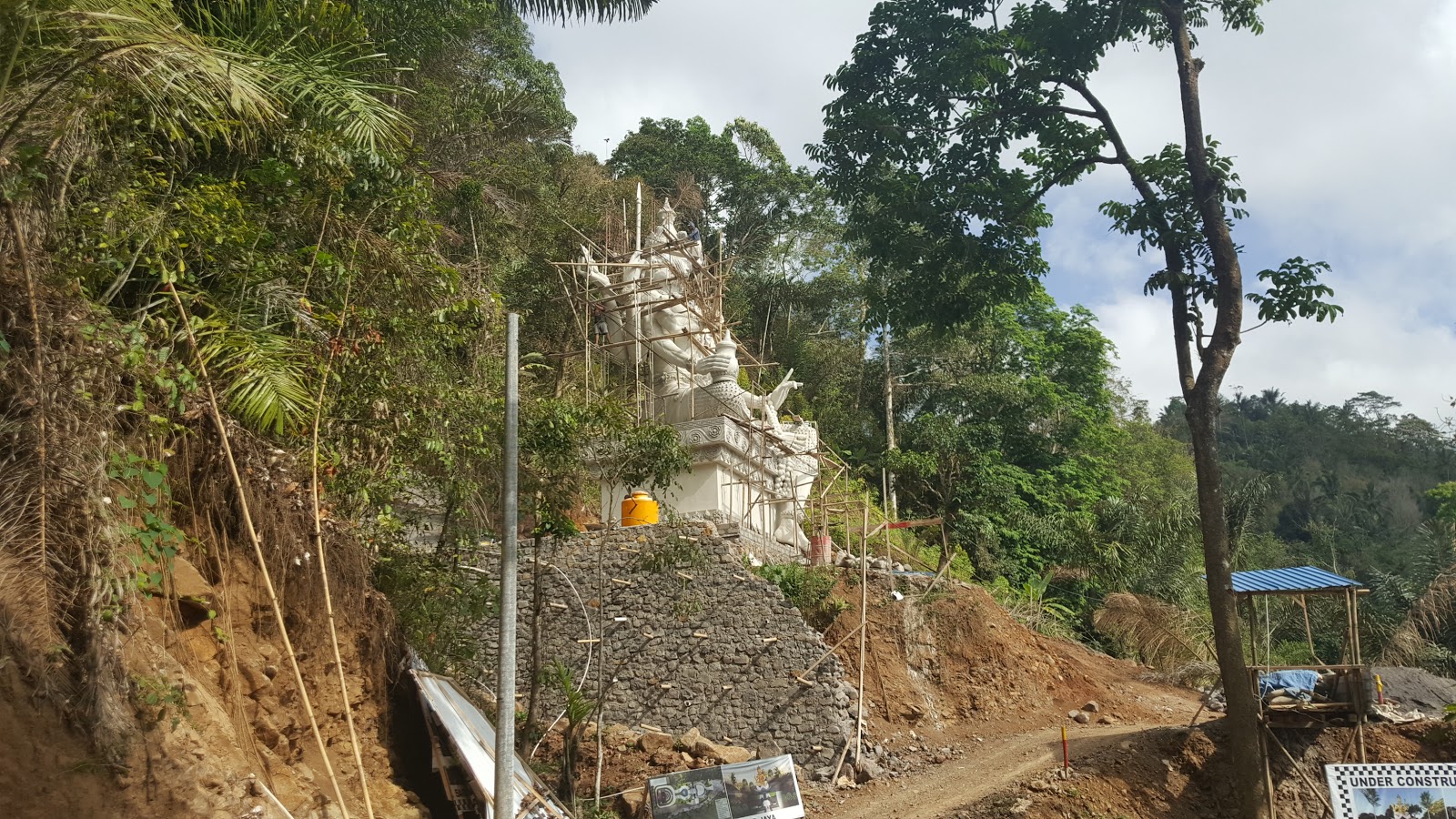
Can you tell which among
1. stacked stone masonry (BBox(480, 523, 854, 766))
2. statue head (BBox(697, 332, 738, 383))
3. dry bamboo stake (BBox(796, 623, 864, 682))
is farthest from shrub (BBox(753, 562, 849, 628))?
statue head (BBox(697, 332, 738, 383))

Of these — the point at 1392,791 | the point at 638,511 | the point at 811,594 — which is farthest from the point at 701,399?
the point at 1392,791

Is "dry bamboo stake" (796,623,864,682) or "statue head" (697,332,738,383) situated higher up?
"statue head" (697,332,738,383)

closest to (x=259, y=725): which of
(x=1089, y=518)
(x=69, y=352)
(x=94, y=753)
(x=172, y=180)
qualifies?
(x=94, y=753)

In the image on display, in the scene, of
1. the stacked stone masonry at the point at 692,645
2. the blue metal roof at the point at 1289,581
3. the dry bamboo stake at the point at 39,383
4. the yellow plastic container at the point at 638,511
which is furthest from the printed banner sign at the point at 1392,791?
the dry bamboo stake at the point at 39,383

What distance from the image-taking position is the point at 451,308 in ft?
31.6

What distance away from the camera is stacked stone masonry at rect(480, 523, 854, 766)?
43.6ft

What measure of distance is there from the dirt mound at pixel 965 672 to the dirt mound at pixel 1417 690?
8.43ft

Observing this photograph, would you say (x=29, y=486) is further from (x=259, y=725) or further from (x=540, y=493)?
(x=540, y=493)

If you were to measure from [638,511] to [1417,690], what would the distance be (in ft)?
33.0

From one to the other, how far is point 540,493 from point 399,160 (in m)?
3.75

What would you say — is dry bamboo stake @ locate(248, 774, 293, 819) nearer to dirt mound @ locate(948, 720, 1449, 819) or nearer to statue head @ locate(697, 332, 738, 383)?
dirt mound @ locate(948, 720, 1449, 819)

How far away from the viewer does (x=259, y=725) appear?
7.63 metres

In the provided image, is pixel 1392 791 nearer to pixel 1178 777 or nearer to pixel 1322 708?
pixel 1322 708

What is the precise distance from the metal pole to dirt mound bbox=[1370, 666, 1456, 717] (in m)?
10.9
